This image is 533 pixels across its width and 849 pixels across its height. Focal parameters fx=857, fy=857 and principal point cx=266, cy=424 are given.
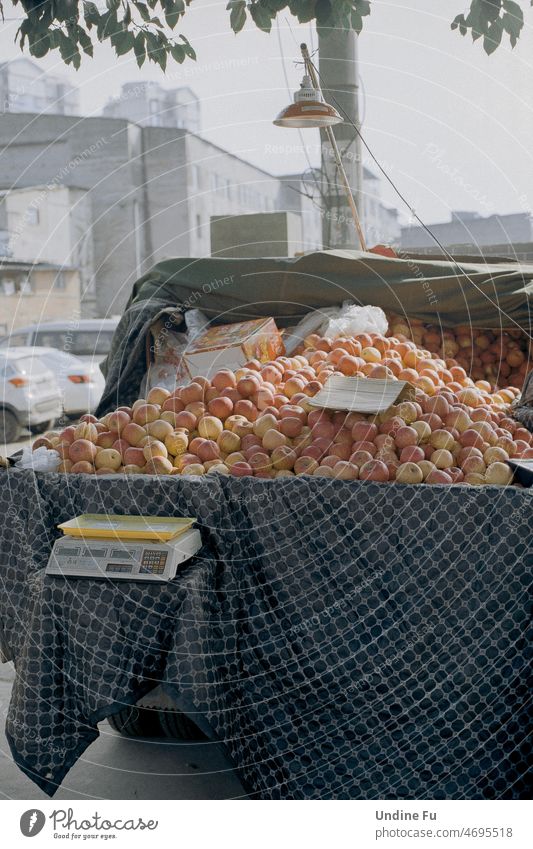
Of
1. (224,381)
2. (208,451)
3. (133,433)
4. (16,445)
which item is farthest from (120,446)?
(16,445)

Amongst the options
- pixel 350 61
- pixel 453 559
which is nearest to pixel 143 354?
pixel 453 559

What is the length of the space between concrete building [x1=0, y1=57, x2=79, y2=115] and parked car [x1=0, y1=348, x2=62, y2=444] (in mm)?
3118

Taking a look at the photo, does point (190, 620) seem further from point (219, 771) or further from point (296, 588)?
point (219, 771)

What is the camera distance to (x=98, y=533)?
2.53 meters

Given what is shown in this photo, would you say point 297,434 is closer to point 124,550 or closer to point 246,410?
point 246,410

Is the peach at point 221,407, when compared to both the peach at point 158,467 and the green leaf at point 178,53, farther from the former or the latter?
the green leaf at point 178,53

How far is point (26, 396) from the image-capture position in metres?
10.7

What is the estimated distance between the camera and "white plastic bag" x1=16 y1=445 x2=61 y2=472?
3020mm

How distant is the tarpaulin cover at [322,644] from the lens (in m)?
2.46

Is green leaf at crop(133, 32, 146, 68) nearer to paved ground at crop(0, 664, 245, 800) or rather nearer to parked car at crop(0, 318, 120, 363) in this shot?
paved ground at crop(0, 664, 245, 800)

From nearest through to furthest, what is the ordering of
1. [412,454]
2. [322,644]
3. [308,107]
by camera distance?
[322,644] → [412,454] → [308,107]

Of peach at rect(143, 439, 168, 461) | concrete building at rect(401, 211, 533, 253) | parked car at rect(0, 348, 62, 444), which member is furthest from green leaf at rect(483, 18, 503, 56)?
parked car at rect(0, 348, 62, 444)

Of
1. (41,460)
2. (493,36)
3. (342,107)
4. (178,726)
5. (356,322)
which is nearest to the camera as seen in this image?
(41,460)

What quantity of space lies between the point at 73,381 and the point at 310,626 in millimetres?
9284
